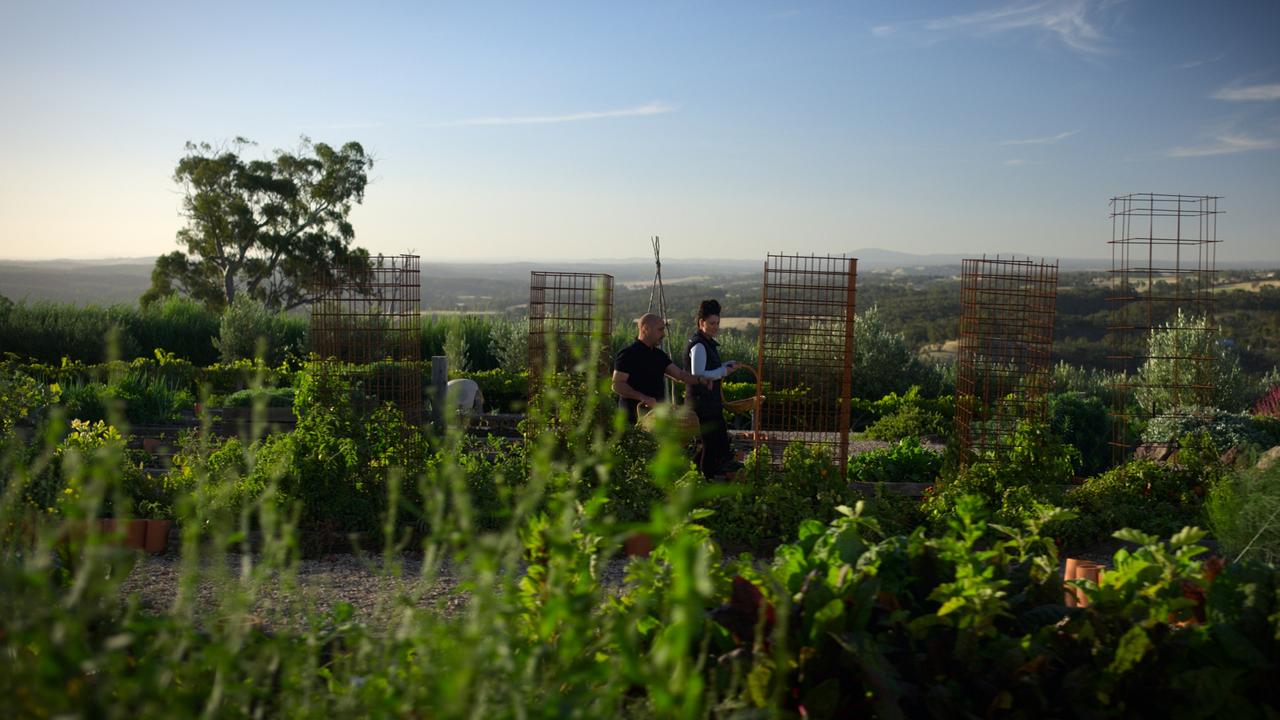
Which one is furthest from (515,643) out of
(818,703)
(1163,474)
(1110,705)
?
(1163,474)

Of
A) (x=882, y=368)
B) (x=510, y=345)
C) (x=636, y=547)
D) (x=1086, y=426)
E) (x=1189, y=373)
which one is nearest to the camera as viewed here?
(x=636, y=547)

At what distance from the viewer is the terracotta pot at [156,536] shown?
5.12 m

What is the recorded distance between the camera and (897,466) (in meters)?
7.36

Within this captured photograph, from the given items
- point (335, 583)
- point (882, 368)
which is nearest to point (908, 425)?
point (882, 368)

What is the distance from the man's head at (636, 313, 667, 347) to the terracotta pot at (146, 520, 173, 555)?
317 cm

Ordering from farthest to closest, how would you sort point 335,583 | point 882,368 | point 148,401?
point 882,368 → point 148,401 → point 335,583

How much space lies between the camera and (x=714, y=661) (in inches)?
92.2

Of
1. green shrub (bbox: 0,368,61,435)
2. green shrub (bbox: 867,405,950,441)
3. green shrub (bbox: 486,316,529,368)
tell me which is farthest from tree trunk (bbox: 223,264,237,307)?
green shrub (bbox: 867,405,950,441)

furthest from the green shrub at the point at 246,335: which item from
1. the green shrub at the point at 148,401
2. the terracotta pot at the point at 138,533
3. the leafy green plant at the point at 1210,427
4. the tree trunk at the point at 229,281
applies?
the tree trunk at the point at 229,281

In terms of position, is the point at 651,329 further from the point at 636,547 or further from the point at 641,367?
the point at 636,547

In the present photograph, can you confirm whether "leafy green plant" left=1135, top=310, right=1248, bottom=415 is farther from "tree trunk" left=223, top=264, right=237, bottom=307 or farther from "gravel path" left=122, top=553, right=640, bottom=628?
"tree trunk" left=223, top=264, right=237, bottom=307

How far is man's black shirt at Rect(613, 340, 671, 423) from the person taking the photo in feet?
21.3

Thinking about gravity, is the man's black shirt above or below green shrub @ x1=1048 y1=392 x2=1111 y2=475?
above

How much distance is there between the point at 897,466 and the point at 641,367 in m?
2.37
